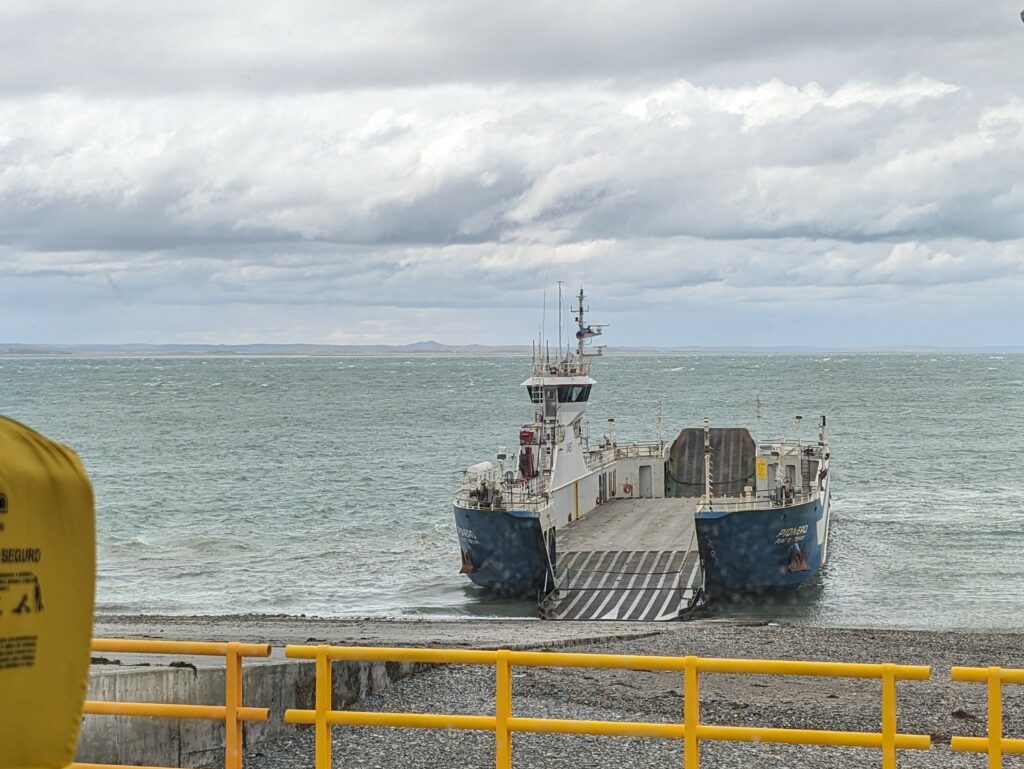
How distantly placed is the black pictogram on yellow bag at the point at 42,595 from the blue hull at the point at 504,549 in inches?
1036

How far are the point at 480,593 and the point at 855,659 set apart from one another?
14582 millimetres

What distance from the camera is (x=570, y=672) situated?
611 inches

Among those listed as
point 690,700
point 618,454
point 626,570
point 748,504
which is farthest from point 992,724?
point 618,454

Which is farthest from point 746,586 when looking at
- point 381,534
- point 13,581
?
point 13,581

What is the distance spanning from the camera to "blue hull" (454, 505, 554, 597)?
30.4m

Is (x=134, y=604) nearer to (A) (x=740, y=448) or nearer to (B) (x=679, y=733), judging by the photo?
(A) (x=740, y=448)

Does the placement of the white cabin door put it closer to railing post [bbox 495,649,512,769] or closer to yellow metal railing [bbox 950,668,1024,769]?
railing post [bbox 495,649,512,769]

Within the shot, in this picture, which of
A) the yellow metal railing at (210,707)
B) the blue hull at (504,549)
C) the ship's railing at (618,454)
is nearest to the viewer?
the yellow metal railing at (210,707)

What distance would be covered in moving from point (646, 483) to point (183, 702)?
107ft

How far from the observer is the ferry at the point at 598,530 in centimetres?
2967

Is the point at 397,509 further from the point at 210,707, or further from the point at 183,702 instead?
the point at 210,707

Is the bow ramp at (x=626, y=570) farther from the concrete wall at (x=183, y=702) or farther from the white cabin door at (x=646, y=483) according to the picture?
the concrete wall at (x=183, y=702)

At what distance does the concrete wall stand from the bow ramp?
16134mm

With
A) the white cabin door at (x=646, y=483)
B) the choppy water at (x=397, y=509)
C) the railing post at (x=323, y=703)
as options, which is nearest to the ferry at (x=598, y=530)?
the choppy water at (x=397, y=509)
